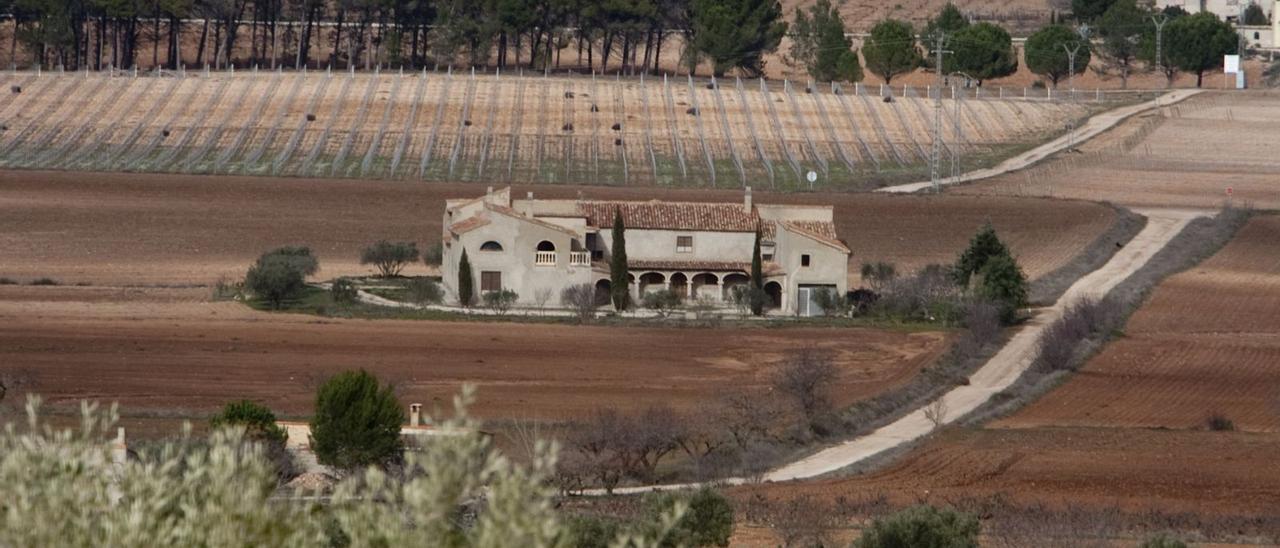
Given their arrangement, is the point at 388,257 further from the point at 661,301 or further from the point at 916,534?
the point at 916,534

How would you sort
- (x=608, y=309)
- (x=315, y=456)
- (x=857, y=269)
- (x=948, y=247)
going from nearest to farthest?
A: (x=315, y=456) < (x=608, y=309) < (x=857, y=269) < (x=948, y=247)

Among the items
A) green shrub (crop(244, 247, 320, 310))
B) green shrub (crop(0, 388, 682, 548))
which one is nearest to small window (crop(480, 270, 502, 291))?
green shrub (crop(244, 247, 320, 310))

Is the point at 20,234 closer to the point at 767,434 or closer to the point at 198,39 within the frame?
the point at 767,434

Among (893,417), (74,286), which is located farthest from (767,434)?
(74,286)

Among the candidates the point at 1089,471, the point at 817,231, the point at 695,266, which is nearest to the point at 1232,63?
the point at 817,231

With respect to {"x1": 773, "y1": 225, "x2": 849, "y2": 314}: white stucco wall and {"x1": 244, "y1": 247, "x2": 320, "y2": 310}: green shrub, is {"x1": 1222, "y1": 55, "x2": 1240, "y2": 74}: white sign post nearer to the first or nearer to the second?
{"x1": 773, "y1": 225, "x2": 849, "y2": 314}: white stucco wall

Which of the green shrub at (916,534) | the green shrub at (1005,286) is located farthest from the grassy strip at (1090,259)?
the green shrub at (916,534)
